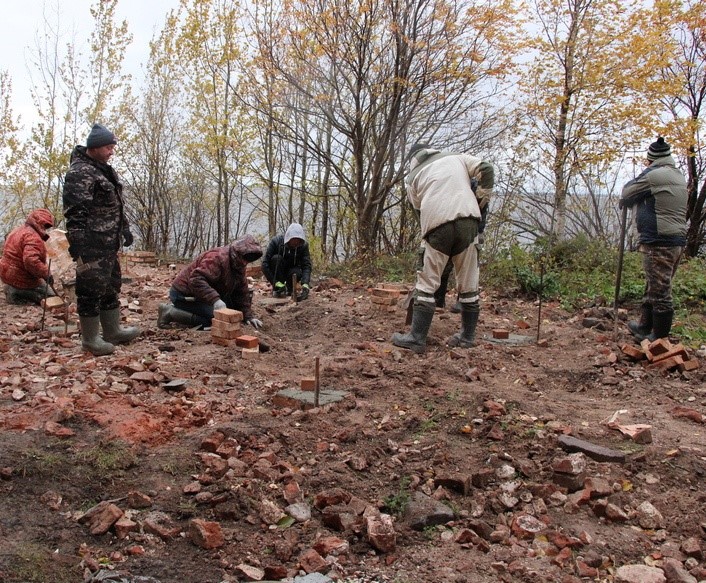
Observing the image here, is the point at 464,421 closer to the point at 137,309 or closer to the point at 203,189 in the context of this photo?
the point at 137,309

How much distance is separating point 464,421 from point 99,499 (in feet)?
6.42

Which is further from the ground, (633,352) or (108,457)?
(633,352)

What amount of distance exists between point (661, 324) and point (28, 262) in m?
6.59

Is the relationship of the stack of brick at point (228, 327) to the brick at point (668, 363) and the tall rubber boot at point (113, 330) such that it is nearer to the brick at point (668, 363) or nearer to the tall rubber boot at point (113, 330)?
the tall rubber boot at point (113, 330)

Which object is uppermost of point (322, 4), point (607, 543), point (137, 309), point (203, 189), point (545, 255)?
point (322, 4)

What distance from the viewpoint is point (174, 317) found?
238 inches

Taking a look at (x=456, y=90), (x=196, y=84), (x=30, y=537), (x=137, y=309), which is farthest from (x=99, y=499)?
(x=196, y=84)

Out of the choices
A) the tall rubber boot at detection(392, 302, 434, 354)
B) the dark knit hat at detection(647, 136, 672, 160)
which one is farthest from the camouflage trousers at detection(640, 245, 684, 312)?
the tall rubber boot at detection(392, 302, 434, 354)

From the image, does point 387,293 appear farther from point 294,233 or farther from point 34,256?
point 34,256

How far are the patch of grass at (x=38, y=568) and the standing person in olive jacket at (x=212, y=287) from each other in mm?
3629

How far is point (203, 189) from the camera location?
63.1 feet

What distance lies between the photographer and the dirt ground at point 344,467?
7.38 ft

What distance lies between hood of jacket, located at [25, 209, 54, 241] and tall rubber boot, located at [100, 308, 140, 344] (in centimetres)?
235

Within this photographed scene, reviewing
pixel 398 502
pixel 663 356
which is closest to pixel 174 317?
pixel 398 502
